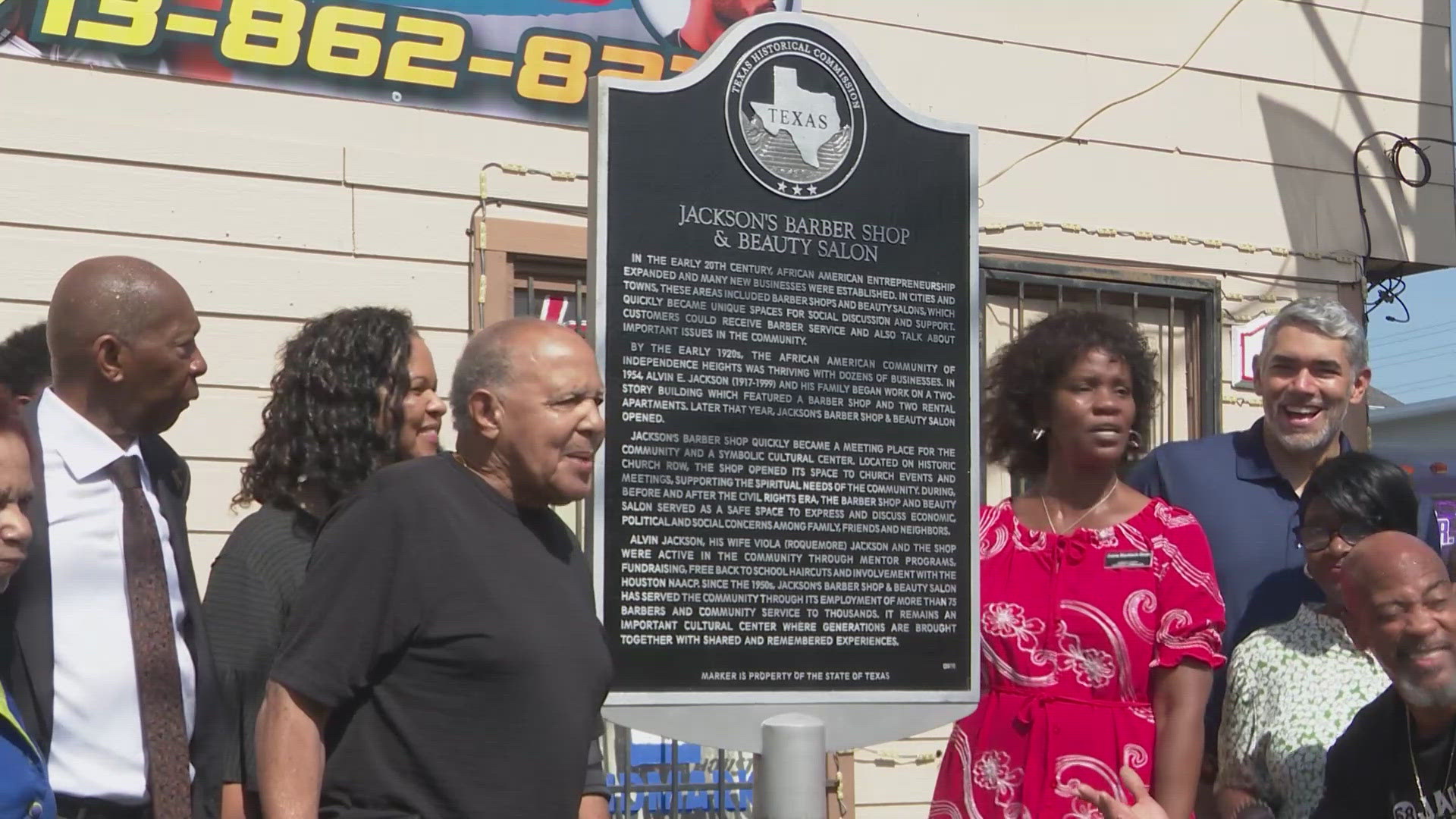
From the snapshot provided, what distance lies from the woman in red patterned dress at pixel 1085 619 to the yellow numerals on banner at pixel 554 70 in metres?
2.94

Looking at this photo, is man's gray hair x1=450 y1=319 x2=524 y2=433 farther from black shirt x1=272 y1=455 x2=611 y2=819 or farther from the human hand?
the human hand

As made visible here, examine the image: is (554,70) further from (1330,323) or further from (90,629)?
(90,629)

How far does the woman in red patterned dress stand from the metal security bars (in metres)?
3.32

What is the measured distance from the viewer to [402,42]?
6.52 metres

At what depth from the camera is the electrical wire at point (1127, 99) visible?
25.5ft

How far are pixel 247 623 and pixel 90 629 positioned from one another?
336 mm

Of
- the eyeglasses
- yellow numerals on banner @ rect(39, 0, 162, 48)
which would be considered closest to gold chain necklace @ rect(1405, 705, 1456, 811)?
the eyeglasses

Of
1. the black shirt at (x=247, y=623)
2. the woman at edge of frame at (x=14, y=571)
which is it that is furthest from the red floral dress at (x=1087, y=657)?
the woman at edge of frame at (x=14, y=571)

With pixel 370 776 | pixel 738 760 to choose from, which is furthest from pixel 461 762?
pixel 738 760

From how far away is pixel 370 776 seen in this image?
3059 millimetres

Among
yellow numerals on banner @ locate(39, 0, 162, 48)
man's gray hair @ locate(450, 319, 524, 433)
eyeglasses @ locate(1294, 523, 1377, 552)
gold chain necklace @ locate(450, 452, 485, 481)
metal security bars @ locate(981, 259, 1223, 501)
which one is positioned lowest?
eyeglasses @ locate(1294, 523, 1377, 552)

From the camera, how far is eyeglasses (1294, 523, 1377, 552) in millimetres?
4215

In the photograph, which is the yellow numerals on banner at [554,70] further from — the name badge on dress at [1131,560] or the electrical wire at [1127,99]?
the name badge on dress at [1131,560]

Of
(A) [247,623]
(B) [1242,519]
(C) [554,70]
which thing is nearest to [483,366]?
(A) [247,623]
